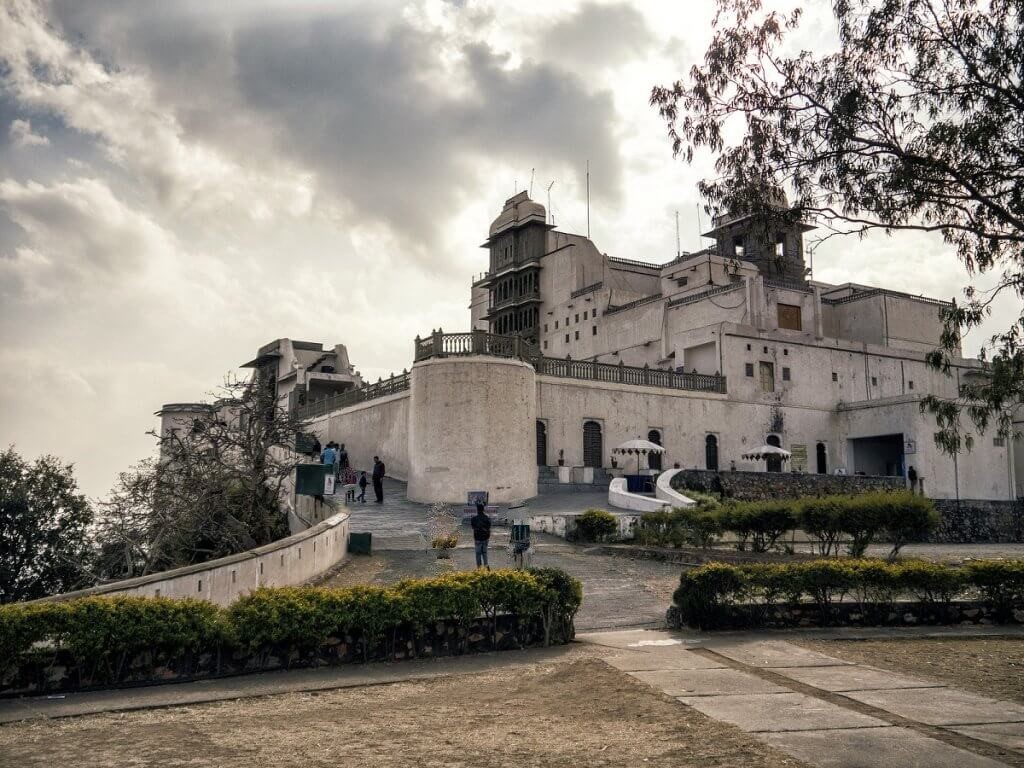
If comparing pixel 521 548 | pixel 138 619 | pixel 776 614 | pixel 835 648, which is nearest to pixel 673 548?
pixel 521 548

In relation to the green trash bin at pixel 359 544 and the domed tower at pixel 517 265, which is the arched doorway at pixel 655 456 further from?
the green trash bin at pixel 359 544

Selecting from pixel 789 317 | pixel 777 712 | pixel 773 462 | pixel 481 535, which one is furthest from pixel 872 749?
pixel 789 317

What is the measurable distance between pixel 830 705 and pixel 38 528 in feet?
93.9

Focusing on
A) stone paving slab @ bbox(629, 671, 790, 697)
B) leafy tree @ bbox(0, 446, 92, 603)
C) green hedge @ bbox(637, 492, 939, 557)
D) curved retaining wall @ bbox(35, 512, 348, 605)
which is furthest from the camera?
leafy tree @ bbox(0, 446, 92, 603)

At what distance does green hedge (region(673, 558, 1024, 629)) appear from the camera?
12.1 m

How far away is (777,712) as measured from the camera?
7.70 m

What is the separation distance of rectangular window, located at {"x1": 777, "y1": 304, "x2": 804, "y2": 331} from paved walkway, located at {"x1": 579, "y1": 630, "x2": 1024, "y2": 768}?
119ft

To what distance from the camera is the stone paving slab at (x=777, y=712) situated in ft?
23.9

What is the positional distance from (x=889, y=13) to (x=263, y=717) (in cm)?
1165

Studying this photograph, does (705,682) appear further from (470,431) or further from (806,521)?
(470,431)

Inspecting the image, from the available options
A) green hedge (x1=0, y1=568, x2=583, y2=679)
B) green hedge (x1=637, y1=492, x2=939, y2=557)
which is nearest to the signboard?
green hedge (x1=637, y1=492, x2=939, y2=557)

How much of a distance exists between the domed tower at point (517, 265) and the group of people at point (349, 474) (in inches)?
696

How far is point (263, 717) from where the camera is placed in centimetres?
786

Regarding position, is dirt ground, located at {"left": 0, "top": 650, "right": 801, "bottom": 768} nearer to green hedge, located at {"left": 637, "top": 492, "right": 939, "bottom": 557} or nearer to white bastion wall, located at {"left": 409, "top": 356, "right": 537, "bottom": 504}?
green hedge, located at {"left": 637, "top": 492, "right": 939, "bottom": 557}
